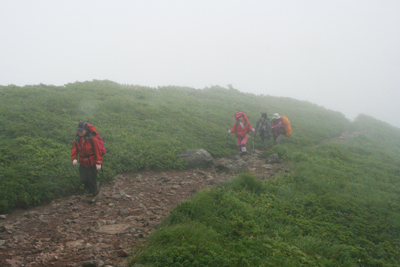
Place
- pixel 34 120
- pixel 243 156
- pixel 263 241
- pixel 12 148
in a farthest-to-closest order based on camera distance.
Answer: pixel 243 156
pixel 34 120
pixel 12 148
pixel 263 241

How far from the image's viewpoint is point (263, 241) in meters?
4.80

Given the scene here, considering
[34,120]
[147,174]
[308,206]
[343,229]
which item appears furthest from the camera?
[34,120]

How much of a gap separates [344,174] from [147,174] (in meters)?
8.01

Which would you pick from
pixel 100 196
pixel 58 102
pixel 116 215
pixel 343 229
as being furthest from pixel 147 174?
pixel 58 102

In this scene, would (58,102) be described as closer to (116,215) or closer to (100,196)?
(100,196)

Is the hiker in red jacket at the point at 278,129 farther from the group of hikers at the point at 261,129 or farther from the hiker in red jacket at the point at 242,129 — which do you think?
the hiker in red jacket at the point at 242,129

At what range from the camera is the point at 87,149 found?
269 inches

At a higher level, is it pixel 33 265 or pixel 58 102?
pixel 58 102

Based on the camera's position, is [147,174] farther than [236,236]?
Yes

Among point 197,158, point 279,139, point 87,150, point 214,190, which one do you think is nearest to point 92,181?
point 87,150

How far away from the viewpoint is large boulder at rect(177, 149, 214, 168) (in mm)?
10555

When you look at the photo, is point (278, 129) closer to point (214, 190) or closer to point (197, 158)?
point (197, 158)

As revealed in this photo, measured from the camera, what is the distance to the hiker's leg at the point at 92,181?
23.0ft

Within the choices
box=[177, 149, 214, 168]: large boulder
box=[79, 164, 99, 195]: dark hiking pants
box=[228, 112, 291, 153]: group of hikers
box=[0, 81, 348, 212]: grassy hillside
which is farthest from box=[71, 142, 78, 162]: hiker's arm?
box=[228, 112, 291, 153]: group of hikers
